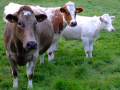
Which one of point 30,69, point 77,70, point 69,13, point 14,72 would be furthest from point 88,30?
point 14,72

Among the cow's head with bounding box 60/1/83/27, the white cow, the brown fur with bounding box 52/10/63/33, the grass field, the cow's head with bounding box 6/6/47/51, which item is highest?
the cow's head with bounding box 6/6/47/51

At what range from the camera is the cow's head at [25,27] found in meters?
6.88

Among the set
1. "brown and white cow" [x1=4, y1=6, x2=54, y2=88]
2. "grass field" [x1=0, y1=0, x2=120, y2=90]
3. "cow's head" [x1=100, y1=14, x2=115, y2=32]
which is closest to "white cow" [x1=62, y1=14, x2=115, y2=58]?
"cow's head" [x1=100, y1=14, x2=115, y2=32]

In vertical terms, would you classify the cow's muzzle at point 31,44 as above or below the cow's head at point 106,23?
above

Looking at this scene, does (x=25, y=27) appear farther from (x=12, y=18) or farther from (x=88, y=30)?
(x=88, y=30)

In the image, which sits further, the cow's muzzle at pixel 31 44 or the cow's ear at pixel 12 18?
the cow's ear at pixel 12 18

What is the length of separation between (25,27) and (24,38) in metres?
0.20

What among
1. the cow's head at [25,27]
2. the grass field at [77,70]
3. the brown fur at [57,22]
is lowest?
the grass field at [77,70]

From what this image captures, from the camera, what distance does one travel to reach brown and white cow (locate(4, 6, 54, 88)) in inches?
275

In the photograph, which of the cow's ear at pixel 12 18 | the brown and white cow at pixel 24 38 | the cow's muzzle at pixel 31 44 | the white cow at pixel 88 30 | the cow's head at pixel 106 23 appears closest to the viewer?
the cow's muzzle at pixel 31 44

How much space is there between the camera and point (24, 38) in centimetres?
699

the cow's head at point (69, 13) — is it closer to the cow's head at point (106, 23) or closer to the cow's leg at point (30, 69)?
the cow's head at point (106, 23)

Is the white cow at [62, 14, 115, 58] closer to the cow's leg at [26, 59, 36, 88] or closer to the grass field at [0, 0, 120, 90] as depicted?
the grass field at [0, 0, 120, 90]

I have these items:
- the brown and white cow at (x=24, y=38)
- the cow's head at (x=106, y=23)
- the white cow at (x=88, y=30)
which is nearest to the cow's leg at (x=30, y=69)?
the brown and white cow at (x=24, y=38)
